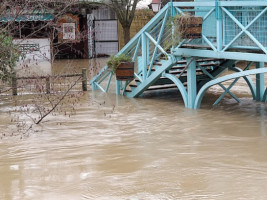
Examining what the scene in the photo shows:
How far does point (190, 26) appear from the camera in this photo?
46.6 feet

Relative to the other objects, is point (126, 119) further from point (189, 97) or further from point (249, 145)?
point (249, 145)

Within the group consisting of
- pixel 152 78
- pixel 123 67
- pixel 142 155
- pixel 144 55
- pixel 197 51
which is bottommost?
pixel 142 155

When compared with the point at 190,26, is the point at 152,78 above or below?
below

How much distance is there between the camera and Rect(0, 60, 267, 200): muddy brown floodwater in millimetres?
8500

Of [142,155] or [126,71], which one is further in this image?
[126,71]

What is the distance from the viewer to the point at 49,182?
9031 millimetres

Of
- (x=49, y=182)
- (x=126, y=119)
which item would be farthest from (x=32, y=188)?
(x=126, y=119)

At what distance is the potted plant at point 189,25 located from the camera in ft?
46.5

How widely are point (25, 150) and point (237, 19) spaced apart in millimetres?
5839

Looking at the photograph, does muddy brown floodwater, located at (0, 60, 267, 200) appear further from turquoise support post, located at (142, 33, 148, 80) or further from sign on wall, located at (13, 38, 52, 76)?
sign on wall, located at (13, 38, 52, 76)

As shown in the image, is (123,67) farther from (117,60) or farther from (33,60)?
(33,60)

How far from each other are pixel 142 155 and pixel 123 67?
6.75 meters

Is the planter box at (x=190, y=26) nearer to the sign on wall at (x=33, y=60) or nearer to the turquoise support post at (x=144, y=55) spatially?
the turquoise support post at (x=144, y=55)

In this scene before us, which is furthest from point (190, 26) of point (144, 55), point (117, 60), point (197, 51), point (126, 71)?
point (117, 60)
